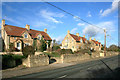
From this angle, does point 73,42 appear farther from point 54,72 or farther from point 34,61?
point 54,72

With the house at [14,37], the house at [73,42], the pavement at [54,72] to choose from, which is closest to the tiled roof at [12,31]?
the house at [14,37]

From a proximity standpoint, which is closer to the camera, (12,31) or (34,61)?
(34,61)

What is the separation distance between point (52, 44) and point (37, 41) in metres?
9.78

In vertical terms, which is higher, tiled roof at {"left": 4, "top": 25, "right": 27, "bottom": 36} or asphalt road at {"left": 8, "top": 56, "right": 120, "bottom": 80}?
tiled roof at {"left": 4, "top": 25, "right": 27, "bottom": 36}

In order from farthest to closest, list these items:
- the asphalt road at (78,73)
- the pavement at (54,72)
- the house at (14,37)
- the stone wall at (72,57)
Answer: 1. the house at (14,37)
2. the stone wall at (72,57)
3. the pavement at (54,72)
4. the asphalt road at (78,73)

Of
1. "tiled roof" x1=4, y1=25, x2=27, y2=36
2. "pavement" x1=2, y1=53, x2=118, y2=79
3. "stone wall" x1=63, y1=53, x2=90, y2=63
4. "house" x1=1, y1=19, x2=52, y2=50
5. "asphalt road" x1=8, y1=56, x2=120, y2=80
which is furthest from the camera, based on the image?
"tiled roof" x1=4, y1=25, x2=27, y2=36

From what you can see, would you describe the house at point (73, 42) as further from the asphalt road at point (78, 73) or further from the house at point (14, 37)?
the asphalt road at point (78, 73)

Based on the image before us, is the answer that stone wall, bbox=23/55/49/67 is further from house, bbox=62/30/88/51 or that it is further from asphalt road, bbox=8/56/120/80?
house, bbox=62/30/88/51

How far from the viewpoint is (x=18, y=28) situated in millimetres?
37688

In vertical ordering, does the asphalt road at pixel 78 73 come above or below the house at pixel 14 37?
below

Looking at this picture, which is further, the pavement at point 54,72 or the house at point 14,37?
the house at point 14,37

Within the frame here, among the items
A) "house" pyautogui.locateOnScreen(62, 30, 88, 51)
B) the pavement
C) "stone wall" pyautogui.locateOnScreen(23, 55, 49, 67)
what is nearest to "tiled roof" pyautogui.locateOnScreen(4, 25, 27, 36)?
"stone wall" pyautogui.locateOnScreen(23, 55, 49, 67)

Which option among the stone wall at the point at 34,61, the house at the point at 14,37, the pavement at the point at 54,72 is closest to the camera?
the pavement at the point at 54,72

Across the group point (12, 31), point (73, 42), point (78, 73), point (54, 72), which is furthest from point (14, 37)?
point (73, 42)
